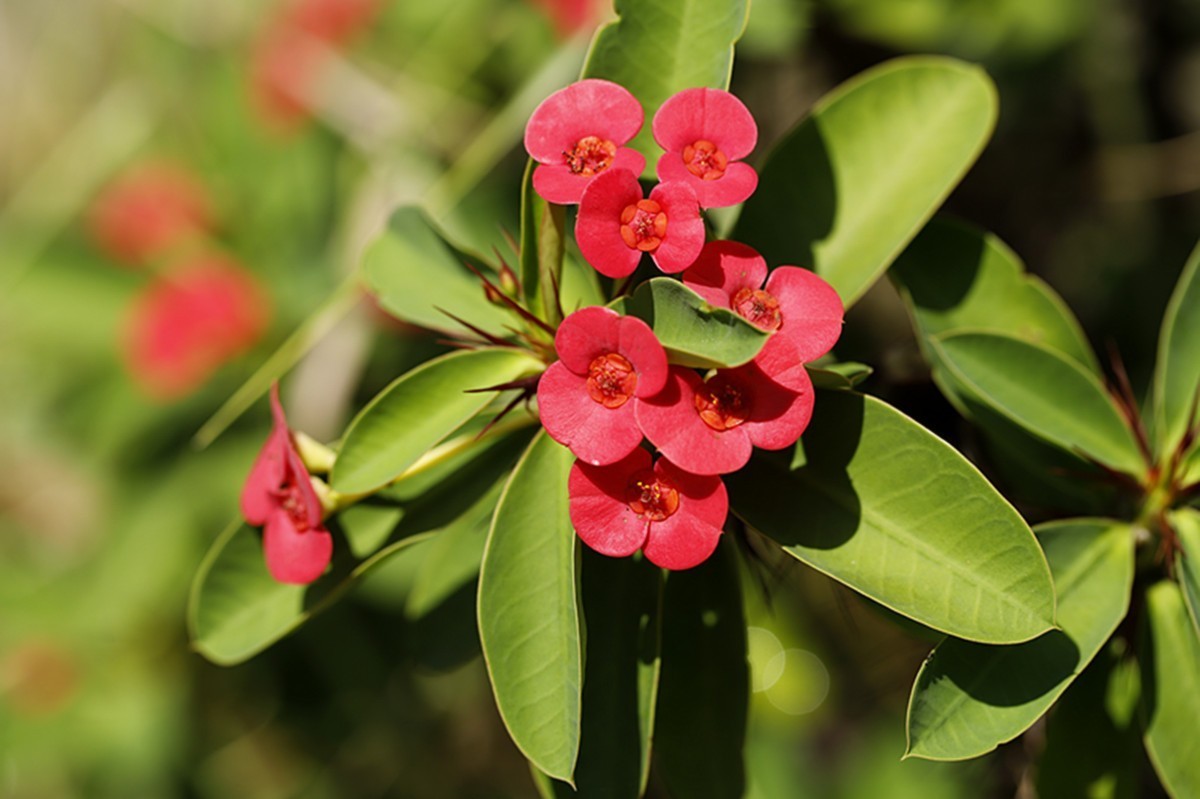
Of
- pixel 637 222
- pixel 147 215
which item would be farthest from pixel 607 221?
pixel 147 215

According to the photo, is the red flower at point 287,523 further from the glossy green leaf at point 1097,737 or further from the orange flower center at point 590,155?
the glossy green leaf at point 1097,737

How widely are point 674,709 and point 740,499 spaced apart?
0.99 ft

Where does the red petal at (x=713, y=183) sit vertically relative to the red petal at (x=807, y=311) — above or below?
above

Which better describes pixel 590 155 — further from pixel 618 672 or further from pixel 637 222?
pixel 618 672

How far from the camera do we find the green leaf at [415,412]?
3.06 ft

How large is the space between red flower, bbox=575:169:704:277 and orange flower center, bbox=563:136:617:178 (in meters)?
0.06

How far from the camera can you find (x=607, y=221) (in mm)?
817

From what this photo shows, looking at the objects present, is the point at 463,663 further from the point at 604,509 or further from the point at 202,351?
the point at 202,351

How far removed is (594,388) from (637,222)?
13cm

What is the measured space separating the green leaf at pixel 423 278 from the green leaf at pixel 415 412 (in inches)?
4.5

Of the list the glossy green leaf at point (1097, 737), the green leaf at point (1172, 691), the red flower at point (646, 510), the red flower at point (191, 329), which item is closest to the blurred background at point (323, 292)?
the red flower at point (191, 329)

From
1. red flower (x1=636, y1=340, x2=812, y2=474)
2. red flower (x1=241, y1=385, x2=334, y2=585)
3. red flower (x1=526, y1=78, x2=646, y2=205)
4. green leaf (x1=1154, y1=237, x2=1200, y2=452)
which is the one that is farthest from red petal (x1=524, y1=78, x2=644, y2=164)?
green leaf (x1=1154, y1=237, x2=1200, y2=452)

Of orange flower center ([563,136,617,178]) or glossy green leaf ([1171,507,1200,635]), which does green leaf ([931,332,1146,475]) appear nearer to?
glossy green leaf ([1171,507,1200,635])

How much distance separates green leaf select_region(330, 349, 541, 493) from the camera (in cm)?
93
